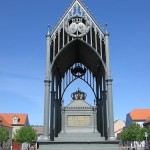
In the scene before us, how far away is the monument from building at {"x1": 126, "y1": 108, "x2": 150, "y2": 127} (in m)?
75.9

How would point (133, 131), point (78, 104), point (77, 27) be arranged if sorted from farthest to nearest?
1. point (133, 131)
2. point (78, 104)
3. point (77, 27)

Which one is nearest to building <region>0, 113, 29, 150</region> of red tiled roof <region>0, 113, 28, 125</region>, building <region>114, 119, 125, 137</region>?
red tiled roof <region>0, 113, 28, 125</region>

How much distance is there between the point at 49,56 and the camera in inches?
872

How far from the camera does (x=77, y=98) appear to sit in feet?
80.5

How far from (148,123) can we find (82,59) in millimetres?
60882

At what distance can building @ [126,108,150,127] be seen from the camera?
323 feet

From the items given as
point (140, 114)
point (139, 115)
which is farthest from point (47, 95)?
point (140, 114)

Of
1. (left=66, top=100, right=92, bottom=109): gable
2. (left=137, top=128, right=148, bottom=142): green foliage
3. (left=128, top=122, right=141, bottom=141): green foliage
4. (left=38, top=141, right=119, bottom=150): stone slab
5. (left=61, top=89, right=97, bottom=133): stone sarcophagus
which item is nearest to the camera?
(left=38, top=141, right=119, bottom=150): stone slab

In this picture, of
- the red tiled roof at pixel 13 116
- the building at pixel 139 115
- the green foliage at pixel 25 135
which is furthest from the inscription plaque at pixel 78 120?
the building at pixel 139 115

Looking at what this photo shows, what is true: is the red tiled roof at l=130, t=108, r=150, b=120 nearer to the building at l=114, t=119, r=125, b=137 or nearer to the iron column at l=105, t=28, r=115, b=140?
the building at l=114, t=119, r=125, b=137

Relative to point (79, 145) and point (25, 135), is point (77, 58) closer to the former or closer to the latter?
point (79, 145)

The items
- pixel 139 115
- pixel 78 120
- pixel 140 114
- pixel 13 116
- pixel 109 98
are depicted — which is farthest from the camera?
pixel 140 114

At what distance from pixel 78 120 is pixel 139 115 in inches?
3208

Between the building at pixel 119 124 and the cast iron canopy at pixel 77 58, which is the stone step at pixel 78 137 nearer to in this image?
the cast iron canopy at pixel 77 58
